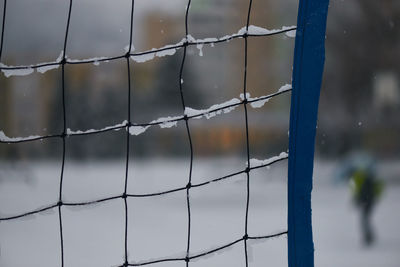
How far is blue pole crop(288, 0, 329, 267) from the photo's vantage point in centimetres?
85

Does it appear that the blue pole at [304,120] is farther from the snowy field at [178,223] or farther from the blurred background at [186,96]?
the blurred background at [186,96]

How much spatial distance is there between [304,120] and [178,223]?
191 inches

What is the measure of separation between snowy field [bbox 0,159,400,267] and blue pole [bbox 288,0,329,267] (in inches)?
4.9

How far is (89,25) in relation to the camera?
11.4m

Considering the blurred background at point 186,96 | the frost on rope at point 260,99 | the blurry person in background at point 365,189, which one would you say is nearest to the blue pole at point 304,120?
the frost on rope at point 260,99

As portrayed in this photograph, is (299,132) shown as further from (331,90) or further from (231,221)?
(331,90)

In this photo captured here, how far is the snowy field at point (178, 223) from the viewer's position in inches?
148

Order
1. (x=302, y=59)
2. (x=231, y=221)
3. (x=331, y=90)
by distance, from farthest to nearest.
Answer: (x=331, y=90) < (x=231, y=221) < (x=302, y=59)

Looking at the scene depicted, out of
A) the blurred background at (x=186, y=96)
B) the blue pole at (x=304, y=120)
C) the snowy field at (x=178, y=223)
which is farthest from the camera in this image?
the blurred background at (x=186, y=96)

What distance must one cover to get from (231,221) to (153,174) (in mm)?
4566

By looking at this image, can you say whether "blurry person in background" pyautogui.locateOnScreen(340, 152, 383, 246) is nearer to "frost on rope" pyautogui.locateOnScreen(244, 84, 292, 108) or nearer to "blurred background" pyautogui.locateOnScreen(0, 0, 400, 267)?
"frost on rope" pyautogui.locateOnScreen(244, 84, 292, 108)

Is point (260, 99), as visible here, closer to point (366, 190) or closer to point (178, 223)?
point (366, 190)

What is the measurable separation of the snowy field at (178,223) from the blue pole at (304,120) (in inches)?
4.9

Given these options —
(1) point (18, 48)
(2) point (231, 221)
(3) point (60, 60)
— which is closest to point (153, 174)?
(1) point (18, 48)
